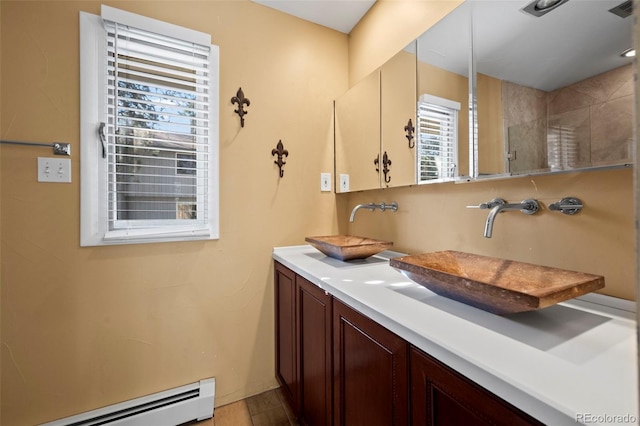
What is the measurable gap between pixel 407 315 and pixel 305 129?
1.45 metres

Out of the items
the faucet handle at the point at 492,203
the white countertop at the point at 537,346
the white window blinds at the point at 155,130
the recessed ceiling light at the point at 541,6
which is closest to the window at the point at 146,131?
the white window blinds at the point at 155,130

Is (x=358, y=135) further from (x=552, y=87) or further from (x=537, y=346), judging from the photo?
(x=537, y=346)

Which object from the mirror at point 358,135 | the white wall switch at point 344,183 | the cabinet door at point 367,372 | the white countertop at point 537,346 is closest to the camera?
the white countertop at point 537,346

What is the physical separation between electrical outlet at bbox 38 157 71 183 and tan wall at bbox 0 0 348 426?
0.03 m

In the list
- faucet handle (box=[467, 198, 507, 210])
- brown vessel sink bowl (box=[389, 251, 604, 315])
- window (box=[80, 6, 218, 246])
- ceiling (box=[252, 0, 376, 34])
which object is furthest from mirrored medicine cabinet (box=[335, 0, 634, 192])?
window (box=[80, 6, 218, 246])

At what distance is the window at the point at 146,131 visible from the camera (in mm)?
1285

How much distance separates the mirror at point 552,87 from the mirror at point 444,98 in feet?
0.17

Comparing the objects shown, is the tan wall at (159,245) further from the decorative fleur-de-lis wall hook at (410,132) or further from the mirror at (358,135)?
the decorative fleur-de-lis wall hook at (410,132)

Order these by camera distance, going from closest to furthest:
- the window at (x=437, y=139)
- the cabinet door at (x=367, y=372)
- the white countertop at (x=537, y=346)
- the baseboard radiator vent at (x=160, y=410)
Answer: the white countertop at (x=537, y=346)
the cabinet door at (x=367, y=372)
the window at (x=437, y=139)
the baseboard radiator vent at (x=160, y=410)

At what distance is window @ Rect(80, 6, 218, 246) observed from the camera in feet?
4.22

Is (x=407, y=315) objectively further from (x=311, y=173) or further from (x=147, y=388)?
(x=147, y=388)

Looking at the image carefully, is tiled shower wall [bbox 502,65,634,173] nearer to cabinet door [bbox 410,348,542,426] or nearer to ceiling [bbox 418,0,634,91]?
ceiling [bbox 418,0,634,91]

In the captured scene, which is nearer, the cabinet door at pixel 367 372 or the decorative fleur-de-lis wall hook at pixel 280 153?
the cabinet door at pixel 367 372

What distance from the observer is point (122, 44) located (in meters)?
1.35
